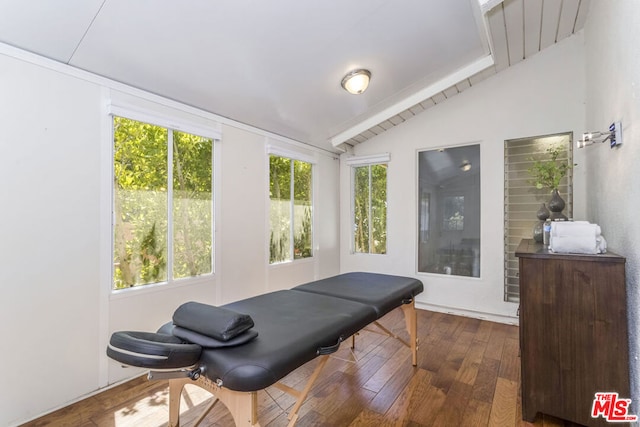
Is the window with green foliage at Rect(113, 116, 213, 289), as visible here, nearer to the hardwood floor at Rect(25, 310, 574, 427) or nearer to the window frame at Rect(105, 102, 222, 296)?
the window frame at Rect(105, 102, 222, 296)

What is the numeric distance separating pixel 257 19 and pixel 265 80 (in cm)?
66

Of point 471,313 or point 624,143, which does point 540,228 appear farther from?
point 471,313

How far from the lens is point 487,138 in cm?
367

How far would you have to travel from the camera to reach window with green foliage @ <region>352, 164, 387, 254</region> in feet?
14.6

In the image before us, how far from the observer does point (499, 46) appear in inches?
119

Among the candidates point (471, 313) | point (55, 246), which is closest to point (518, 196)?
point (471, 313)

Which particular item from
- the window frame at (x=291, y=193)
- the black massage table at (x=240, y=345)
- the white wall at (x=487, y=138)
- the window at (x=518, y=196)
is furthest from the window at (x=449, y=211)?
the black massage table at (x=240, y=345)

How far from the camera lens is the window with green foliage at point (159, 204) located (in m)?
2.31

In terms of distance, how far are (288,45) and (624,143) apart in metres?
2.23

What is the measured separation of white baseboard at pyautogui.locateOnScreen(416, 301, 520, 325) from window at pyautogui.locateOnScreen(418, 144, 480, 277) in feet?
1.45

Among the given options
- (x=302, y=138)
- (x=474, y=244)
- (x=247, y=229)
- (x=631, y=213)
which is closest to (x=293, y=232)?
(x=247, y=229)

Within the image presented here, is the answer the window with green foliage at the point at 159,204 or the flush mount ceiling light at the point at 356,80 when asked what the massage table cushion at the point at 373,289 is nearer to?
the window with green foliage at the point at 159,204

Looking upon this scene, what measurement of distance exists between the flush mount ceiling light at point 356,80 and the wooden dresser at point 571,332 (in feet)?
6.65

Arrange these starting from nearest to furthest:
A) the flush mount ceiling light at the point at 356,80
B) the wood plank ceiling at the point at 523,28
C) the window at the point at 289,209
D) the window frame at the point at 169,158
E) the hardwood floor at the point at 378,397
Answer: the hardwood floor at the point at 378,397, the window frame at the point at 169,158, the wood plank ceiling at the point at 523,28, the flush mount ceiling light at the point at 356,80, the window at the point at 289,209
